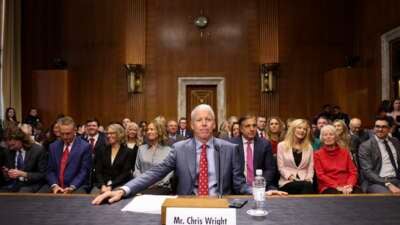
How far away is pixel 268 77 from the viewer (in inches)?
392

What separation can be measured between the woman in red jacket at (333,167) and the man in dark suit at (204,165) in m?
1.54

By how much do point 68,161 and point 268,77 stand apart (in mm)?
6532

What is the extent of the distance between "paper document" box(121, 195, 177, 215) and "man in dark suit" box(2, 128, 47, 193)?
2.19 metres

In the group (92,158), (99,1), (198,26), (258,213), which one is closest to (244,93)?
(198,26)

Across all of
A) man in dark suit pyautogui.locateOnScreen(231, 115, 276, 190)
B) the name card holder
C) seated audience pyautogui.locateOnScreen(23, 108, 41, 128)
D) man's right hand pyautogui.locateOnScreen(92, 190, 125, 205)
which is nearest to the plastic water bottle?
the name card holder

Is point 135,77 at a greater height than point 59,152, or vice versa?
point 135,77

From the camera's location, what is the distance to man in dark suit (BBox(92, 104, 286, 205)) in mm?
2740

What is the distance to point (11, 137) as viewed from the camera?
427 centimetres

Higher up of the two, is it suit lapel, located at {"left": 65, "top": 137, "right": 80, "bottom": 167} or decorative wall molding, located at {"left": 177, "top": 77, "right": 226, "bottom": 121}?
decorative wall molding, located at {"left": 177, "top": 77, "right": 226, "bottom": 121}

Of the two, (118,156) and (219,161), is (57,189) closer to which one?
(118,156)

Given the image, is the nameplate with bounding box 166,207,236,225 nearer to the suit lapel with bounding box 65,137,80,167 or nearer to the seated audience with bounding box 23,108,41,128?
the suit lapel with bounding box 65,137,80,167

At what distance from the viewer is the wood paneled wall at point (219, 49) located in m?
10.1

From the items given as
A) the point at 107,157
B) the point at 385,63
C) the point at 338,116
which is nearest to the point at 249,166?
the point at 107,157

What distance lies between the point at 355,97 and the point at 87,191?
6.66 m
